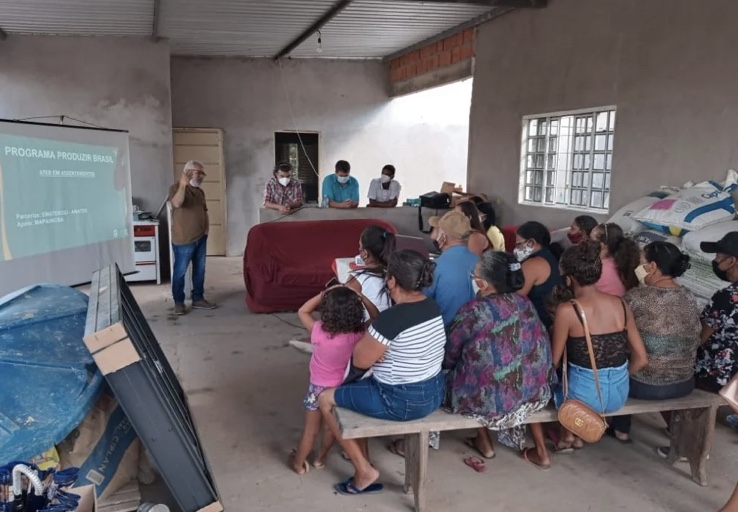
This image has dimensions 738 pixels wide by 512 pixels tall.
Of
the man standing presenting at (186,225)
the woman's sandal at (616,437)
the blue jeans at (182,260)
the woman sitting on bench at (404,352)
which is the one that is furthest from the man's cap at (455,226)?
the blue jeans at (182,260)

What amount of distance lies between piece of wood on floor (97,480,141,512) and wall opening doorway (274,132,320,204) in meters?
7.76

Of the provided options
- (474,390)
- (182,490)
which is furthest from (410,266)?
(182,490)

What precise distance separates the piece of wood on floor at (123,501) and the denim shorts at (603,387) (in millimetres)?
1852

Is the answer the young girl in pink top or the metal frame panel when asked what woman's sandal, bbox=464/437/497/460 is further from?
the metal frame panel

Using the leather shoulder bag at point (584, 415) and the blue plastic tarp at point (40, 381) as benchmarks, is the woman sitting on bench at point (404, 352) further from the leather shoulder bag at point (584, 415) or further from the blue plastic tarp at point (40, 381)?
the blue plastic tarp at point (40, 381)

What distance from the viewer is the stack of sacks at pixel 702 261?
3.88 m

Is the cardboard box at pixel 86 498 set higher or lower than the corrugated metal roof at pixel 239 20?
lower

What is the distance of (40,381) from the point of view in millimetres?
2262

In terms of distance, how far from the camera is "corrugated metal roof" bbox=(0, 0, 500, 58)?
6.39 m

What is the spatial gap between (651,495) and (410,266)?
1.52 m

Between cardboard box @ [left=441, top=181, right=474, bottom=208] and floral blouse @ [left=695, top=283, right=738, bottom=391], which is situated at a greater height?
cardboard box @ [left=441, top=181, right=474, bottom=208]

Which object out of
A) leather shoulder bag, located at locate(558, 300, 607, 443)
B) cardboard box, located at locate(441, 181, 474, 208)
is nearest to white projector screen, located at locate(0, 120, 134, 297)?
leather shoulder bag, located at locate(558, 300, 607, 443)

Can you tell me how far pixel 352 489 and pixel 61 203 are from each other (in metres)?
2.83

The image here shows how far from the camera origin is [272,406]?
3.74 m
